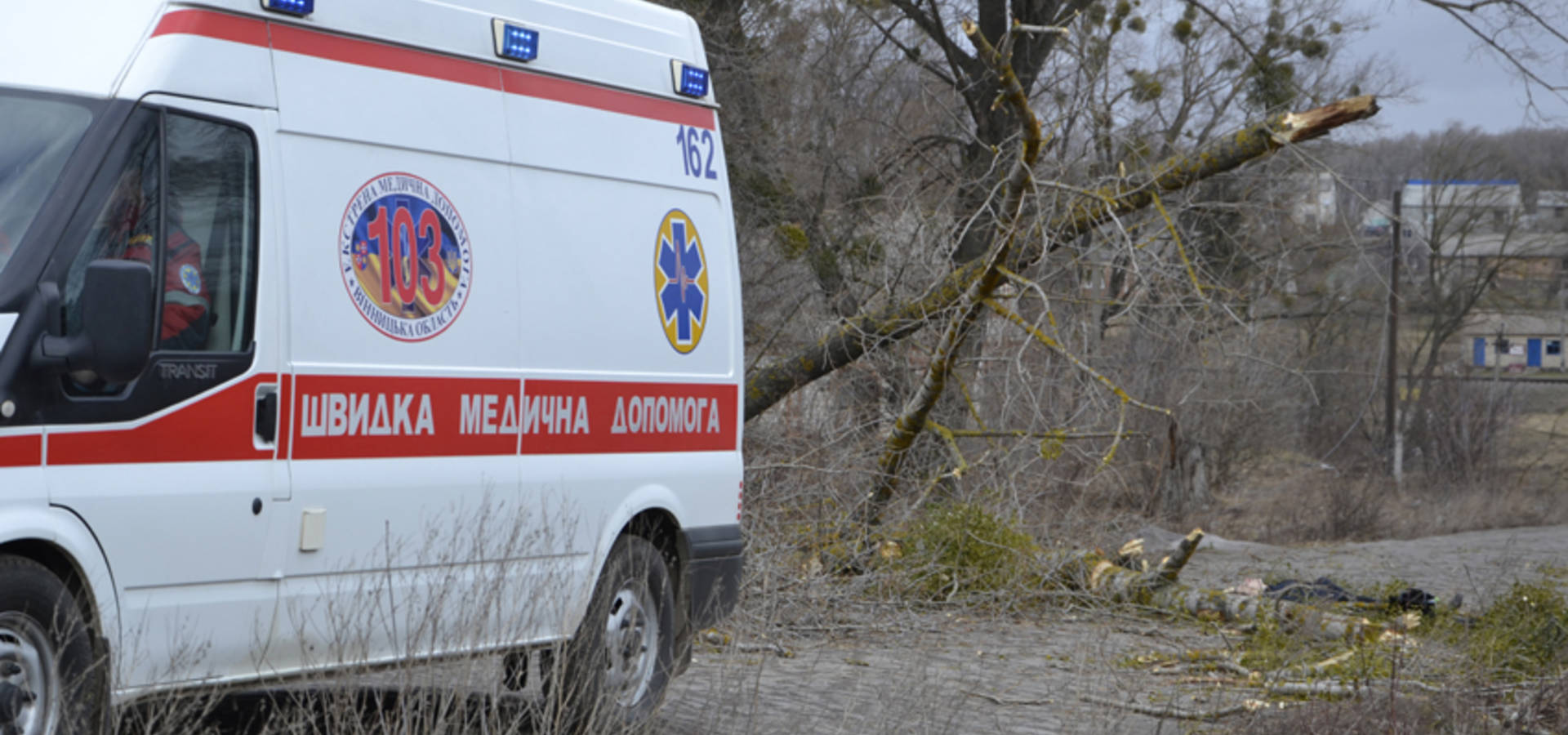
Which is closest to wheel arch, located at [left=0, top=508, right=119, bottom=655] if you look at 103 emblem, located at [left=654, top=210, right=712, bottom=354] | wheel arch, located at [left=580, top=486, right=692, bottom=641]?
wheel arch, located at [left=580, top=486, right=692, bottom=641]

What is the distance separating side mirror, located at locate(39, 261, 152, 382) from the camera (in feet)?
14.4

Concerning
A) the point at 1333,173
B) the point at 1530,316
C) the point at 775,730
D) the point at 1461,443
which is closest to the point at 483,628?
the point at 775,730

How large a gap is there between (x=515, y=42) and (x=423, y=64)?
509mm

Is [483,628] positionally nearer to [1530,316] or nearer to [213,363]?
[213,363]

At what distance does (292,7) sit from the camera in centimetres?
538

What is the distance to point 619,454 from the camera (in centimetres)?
670

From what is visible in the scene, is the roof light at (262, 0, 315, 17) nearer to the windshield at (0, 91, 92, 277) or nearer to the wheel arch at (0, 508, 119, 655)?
the windshield at (0, 91, 92, 277)

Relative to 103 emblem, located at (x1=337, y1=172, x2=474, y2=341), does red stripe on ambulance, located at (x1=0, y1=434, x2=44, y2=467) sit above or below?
below

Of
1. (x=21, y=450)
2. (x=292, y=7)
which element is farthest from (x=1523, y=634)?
(x=21, y=450)

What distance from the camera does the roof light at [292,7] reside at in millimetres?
5293

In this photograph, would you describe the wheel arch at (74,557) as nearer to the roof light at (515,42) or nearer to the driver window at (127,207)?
the driver window at (127,207)

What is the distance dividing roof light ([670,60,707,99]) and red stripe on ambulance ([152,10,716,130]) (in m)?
0.06

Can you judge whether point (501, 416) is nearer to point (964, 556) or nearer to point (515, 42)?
point (515, 42)

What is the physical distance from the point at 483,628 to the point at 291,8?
6.74ft
